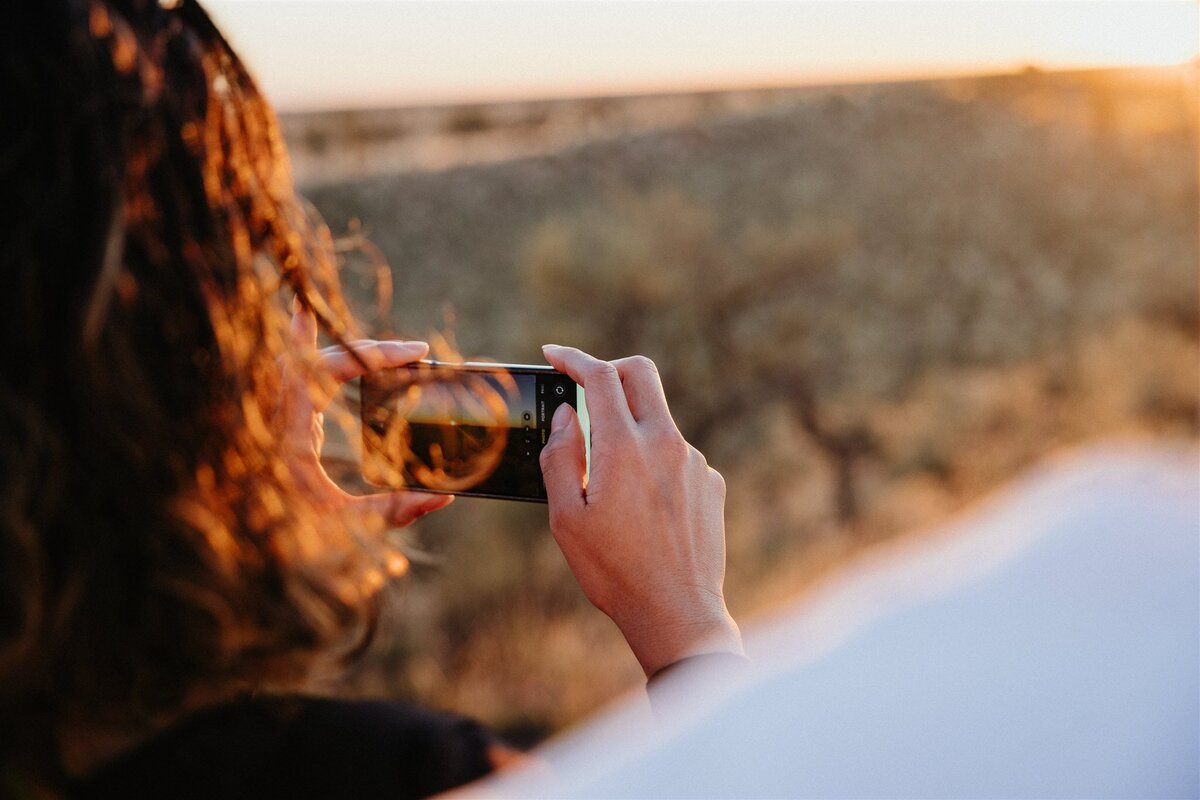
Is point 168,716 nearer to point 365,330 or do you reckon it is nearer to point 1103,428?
point 365,330

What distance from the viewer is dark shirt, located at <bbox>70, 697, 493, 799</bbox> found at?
2.14ft

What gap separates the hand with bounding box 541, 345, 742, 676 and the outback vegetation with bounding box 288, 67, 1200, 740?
1.29 feet

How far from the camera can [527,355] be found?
6.93 metres

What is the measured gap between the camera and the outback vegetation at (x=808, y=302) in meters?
4.38

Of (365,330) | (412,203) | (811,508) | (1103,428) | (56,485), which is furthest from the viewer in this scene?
(412,203)

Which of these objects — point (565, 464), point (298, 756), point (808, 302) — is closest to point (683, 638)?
point (565, 464)

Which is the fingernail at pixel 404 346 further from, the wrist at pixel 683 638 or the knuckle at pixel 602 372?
the wrist at pixel 683 638

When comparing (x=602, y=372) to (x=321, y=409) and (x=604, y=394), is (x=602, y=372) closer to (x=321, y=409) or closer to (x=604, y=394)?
(x=604, y=394)

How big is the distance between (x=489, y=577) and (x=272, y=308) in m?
3.85

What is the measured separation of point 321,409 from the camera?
1065mm

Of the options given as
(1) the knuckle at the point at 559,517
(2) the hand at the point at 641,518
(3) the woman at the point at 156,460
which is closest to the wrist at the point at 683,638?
(2) the hand at the point at 641,518

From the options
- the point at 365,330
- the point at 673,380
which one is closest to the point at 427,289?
the point at 673,380

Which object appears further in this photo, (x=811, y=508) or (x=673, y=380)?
(x=673, y=380)

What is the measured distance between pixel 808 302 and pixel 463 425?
710 centimetres
